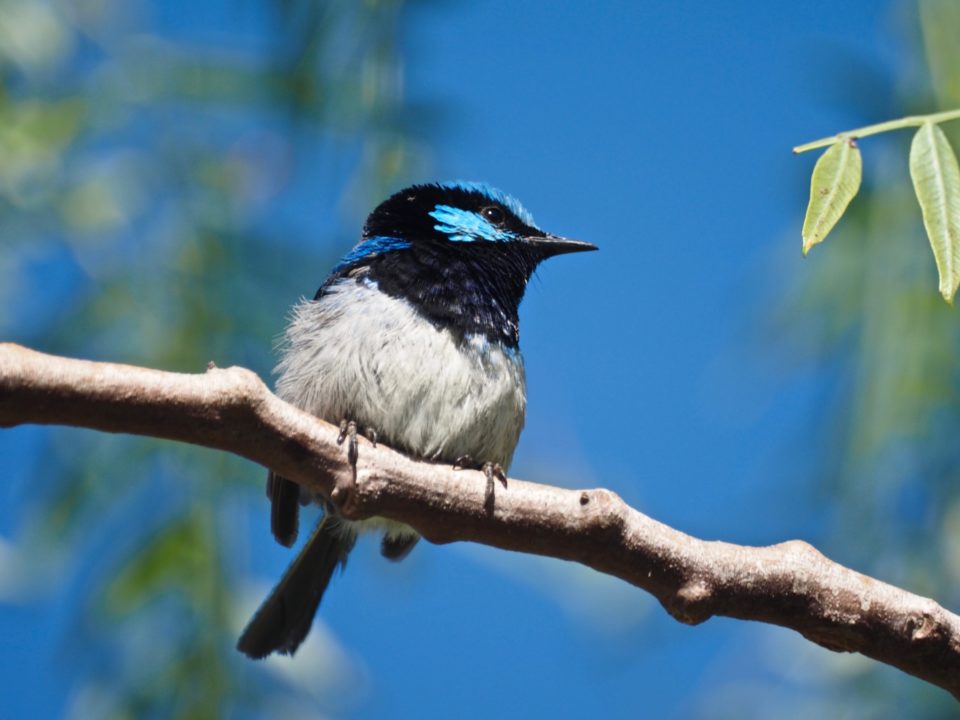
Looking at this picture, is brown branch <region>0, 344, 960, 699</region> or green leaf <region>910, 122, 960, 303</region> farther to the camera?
brown branch <region>0, 344, 960, 699</region>

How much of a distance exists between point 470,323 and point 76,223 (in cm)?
142

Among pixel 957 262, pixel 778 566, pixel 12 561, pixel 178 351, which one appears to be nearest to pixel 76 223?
pixel 178 351

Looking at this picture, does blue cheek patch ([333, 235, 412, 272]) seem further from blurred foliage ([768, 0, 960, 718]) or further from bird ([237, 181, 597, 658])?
blurred foliage ([768, 0, 960, 718])

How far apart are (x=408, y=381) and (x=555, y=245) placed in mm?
929

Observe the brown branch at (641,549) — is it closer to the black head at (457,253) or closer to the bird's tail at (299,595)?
the black head at (457,253)

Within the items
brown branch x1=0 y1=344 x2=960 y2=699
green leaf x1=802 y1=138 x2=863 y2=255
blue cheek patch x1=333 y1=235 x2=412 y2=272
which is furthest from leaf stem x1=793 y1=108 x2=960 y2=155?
blue cheek patch x1=333 y1=235 x2=412 y2=272

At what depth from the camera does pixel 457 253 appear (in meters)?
3.73

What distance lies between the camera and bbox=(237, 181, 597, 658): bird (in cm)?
333

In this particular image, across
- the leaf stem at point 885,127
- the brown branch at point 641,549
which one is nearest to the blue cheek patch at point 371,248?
the brown branch at point 641,549

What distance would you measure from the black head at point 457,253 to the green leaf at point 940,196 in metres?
1.56

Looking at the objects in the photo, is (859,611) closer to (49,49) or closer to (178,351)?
(178,351)

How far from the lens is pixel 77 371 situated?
2.11 m

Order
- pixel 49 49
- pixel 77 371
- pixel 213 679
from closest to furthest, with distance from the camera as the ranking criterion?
pixel 77 371
pixel 213 679
pixel 49 49

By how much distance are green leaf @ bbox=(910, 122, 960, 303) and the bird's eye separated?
77.4 inches
